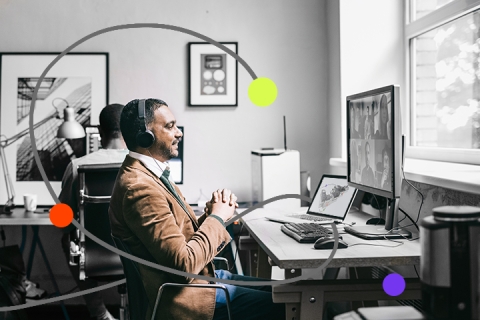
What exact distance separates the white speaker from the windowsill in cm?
84

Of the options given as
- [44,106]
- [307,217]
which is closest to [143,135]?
[307,217]

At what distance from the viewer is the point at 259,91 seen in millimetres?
3949

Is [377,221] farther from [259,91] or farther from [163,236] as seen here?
[259,91]

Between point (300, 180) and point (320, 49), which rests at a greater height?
point (320, 49)

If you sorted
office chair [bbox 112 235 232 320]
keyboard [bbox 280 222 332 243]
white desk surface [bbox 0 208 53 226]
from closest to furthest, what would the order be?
office chair [bbox 112 235 232 320] → keyboard [bbox 280 222 332 243] → white desk surface [bbox 0 208 53 226]

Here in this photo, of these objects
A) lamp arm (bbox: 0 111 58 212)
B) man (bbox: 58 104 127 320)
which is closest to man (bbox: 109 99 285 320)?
man (bbox: 58 104 127 320)

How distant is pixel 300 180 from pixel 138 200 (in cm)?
194

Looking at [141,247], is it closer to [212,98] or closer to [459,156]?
[459,156]

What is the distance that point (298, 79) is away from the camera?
387 cm

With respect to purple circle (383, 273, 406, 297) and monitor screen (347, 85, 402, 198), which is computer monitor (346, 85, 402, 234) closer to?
monitor screen (347, 85, 402, 198)

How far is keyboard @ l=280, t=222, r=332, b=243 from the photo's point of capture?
202 cm

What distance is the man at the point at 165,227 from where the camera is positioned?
1697 millimetres

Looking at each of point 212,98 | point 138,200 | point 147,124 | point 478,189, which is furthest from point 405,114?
point 138,200

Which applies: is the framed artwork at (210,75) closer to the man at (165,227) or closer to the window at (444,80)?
the window at (444,80)
